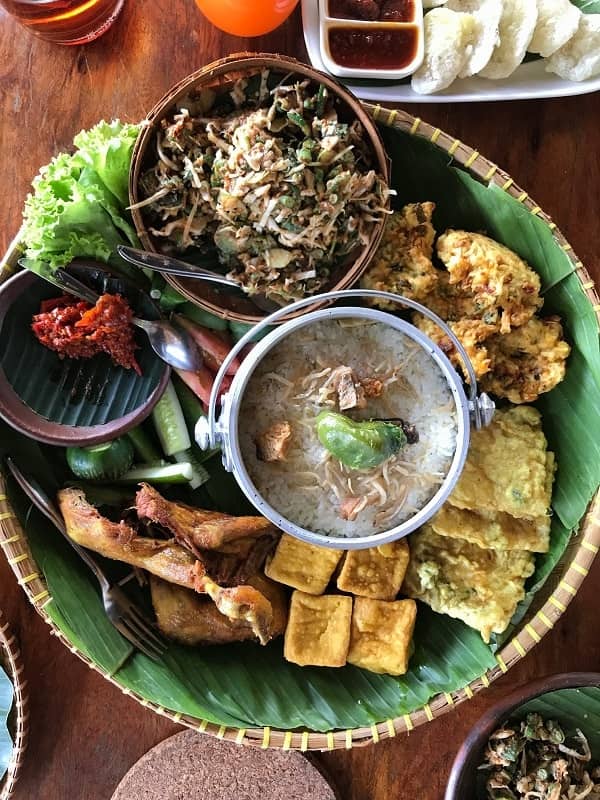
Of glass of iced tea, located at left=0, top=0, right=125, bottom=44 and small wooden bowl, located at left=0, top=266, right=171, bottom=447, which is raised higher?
glass of iced tea, located at left=0, top=0, right=125, bottom=44

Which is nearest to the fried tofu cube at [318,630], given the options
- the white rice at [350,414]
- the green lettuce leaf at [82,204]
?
the white rice at [350,414]

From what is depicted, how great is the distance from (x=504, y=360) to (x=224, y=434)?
91cm

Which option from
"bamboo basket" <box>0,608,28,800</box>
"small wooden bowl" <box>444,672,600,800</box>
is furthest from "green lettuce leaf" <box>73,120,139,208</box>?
"small wooden bowl" <box>444,672,600,800</box>

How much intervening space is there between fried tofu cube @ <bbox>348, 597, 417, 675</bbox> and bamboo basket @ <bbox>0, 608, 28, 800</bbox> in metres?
1.05

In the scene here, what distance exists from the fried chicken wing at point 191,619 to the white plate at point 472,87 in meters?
1.62

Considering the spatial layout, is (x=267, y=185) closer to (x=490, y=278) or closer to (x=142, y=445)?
(x=490, y=278)

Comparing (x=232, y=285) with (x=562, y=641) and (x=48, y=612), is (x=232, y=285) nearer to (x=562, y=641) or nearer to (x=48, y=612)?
(x=48, y=612)

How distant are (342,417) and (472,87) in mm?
1236

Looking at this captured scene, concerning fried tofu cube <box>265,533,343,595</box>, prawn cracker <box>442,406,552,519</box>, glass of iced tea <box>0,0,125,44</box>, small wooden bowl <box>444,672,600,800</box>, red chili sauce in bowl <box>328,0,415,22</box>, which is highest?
red chili sauce in bowl <box>328,0,415,22</box>

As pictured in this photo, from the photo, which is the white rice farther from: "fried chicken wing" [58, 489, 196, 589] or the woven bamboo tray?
the woven bamboo tray

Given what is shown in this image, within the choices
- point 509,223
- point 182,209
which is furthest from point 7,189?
point 509,223

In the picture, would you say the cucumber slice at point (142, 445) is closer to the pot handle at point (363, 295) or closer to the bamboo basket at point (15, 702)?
the pot handle at point (363, 295)

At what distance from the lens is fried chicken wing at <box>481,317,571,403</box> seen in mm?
2297

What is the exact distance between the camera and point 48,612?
85.6 inches
